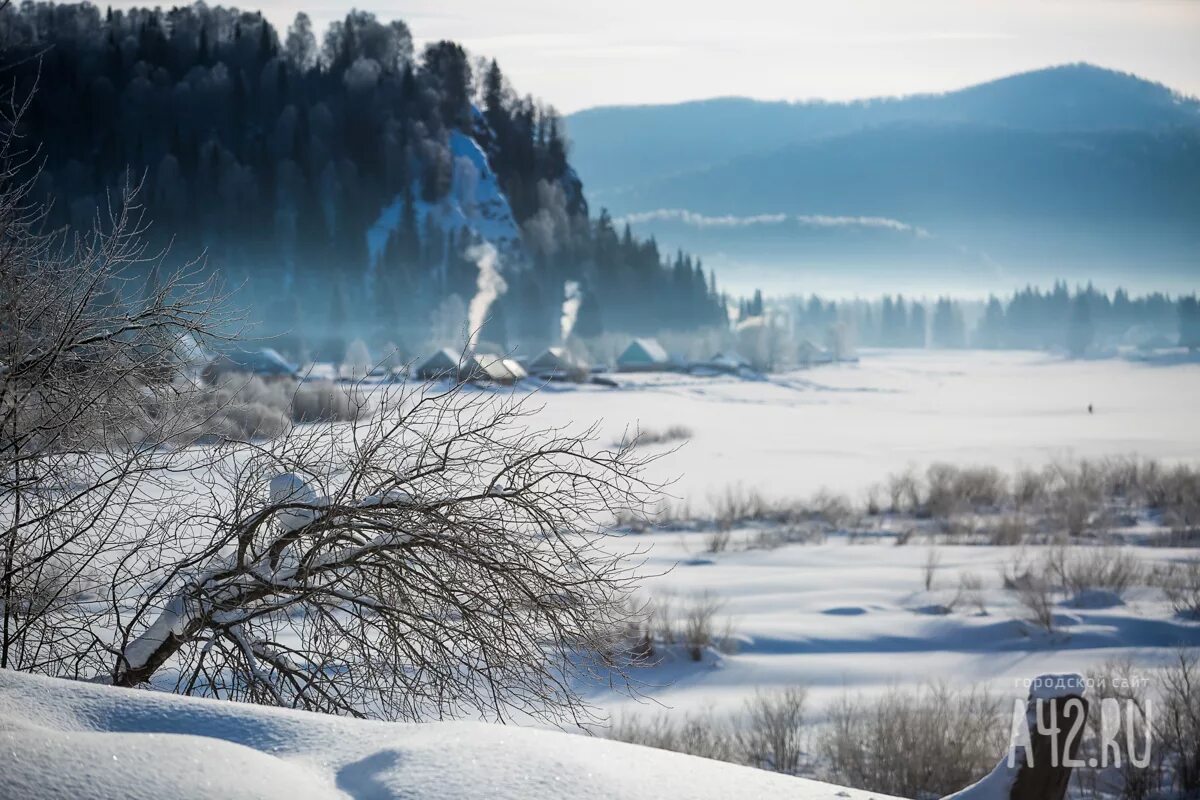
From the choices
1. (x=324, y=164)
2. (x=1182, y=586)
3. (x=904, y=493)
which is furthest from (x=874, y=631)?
(x=324, y=164)

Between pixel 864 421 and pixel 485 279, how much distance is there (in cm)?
5865

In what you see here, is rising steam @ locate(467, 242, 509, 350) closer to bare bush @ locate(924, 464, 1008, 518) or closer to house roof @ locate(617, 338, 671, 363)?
house roof @ locate(617, 338, 671, 363)

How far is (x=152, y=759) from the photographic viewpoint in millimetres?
2990

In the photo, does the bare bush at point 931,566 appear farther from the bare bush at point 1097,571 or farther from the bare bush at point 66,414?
the bare bush at point 66,414

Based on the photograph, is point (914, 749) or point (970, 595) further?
point (970, 595)

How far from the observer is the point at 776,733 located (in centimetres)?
980

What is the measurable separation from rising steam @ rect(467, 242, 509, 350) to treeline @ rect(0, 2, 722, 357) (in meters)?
1.03

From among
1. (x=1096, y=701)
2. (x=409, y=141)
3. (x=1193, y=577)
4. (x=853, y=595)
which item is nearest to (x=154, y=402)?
(x=1096, y=701)

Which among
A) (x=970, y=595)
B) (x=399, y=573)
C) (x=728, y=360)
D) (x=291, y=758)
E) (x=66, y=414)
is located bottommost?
(x=970, y=595)

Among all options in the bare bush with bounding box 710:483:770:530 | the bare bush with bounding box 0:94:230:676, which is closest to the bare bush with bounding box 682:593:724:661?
the bare bush with bounding box 0:94:230:676

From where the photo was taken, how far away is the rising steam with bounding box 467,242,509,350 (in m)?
Result: 103

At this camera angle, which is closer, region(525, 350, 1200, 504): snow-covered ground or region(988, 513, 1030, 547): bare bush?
region(988, 513, 1030, 547): bare bush

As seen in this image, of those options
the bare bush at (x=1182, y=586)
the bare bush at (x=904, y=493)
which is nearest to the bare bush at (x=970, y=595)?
the bare bush at (x=1182, y=586)

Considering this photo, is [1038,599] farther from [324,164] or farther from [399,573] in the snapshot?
[324,164]
